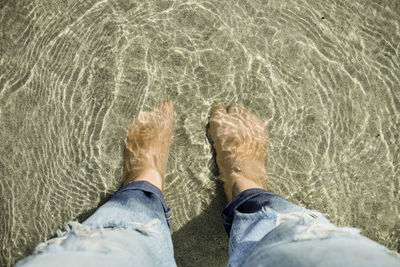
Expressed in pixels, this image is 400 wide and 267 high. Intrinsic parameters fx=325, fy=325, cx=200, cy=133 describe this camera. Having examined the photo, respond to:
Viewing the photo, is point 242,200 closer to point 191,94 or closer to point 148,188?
point 148,188

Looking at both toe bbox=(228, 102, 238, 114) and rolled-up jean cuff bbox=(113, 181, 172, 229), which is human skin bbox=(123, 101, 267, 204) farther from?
rolled-up jean cuff bbox=(113, 181, 172, 229)

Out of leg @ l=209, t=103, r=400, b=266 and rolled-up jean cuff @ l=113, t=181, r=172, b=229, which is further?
rolled-up jean cuff @ l=113, t=181, r=172, b=229

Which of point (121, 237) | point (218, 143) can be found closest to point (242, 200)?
point (218, 143)

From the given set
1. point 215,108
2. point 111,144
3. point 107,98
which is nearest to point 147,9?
point 107,98

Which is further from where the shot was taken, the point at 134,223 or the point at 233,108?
the point at 233,108

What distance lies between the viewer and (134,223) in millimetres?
1673

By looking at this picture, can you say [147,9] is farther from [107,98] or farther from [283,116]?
[283,116]

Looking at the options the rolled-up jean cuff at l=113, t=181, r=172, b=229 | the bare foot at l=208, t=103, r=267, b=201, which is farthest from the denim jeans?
the bare foot at l=208, t=103, r=267, b=201

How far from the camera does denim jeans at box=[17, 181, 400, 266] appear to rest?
1220 mm

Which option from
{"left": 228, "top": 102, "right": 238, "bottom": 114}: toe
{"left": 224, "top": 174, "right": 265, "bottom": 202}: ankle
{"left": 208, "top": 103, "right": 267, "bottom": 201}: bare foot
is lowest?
{"left": 224, "top": 174, "right": 265, "bottom": 202}: ankle

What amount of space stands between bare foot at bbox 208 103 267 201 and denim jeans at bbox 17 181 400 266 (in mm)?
277

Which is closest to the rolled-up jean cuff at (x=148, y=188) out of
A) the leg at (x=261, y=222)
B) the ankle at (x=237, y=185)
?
the leg at (x=261, y=222)

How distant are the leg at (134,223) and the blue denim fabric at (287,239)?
0.40 meters

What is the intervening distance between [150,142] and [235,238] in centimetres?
94
